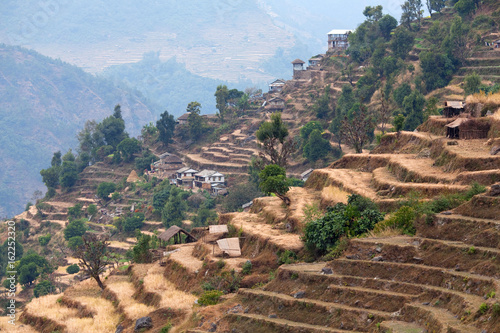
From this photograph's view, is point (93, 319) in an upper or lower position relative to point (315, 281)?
lower

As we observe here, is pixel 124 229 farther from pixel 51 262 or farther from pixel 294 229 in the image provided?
pixel 294 229

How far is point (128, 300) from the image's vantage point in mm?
28938

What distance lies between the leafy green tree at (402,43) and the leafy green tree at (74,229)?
144 ft

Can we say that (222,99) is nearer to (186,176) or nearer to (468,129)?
(186,176)

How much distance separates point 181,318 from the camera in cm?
2314

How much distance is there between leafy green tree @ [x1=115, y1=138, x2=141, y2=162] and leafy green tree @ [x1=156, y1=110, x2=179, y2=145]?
398 centimetres

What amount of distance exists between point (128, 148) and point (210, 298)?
71.7 meters

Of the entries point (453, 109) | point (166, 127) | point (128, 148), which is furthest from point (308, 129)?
point (453, 109)

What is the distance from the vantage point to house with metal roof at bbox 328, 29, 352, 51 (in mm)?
94769

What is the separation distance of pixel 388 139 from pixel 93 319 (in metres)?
19.9

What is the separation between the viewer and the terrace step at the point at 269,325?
16.6 meters

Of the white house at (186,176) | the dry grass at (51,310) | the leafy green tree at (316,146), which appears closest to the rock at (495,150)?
the dry grass at (51,310)

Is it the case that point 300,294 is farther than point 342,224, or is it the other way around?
point 342,224

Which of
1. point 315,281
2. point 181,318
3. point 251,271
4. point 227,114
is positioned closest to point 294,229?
point 251,271
